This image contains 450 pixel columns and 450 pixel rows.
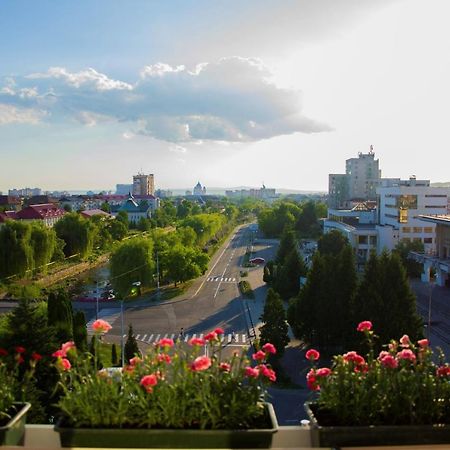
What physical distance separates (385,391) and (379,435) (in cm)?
35

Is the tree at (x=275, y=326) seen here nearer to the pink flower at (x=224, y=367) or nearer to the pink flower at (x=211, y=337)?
the pink flower at (x=211, y=337)

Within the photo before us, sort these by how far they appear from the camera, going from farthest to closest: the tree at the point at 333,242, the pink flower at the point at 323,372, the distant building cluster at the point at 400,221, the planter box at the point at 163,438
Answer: the distant building cluster at the point at 400,221, the tree at the point at 333,242, the pink flower at the point at 323,372, the planter box at the point at 163,438

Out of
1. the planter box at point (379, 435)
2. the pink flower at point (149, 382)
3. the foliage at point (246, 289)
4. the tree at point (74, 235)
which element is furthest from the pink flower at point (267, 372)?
the tree at point (74, 235)

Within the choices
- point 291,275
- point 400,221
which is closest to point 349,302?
point 291,275

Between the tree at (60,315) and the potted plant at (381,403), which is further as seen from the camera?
the tree at (60,315)

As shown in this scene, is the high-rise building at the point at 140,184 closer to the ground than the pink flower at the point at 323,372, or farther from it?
farther from it

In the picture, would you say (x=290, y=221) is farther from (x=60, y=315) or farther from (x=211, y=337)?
(x=211, y=337)

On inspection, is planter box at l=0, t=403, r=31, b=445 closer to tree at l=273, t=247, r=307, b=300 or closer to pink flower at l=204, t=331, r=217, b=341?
pink flower at l=204, t=331, r=217, b=341

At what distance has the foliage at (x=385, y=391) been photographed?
355cm

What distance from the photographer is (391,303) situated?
55.9 feet

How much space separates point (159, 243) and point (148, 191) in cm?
12199

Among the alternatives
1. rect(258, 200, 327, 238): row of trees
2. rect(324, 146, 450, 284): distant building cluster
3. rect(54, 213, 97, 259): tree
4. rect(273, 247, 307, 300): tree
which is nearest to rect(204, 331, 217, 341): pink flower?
rect(273, 247, 307, 300): tree

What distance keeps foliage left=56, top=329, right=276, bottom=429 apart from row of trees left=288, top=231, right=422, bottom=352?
1445cm

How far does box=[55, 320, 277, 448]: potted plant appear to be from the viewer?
331 centimetres
